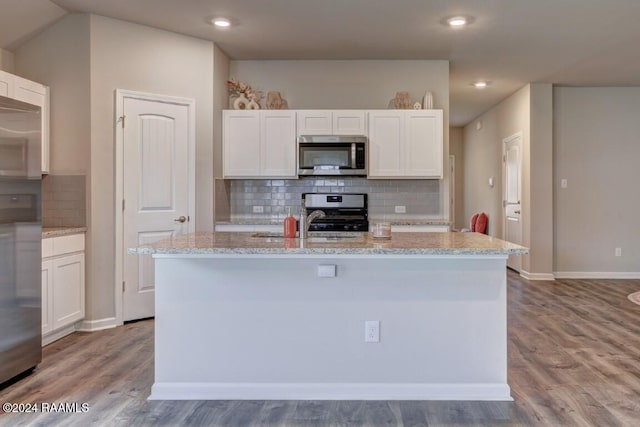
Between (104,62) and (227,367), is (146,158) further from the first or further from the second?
(227,367)

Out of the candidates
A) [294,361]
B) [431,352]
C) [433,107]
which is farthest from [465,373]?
[433,107]

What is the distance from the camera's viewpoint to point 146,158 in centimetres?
419

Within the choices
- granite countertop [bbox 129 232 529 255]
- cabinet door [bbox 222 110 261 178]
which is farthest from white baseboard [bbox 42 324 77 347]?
cabinet door [bbox 222 110 261 178]

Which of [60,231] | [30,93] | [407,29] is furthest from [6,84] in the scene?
[407,29]

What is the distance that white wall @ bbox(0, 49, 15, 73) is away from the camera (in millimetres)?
3900

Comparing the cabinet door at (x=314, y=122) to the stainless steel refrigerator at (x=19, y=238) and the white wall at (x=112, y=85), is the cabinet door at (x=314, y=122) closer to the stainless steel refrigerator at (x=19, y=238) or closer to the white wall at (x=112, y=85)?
Answer: the white wall at (x=112, y=85)

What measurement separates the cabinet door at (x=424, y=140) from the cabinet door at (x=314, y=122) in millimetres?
819

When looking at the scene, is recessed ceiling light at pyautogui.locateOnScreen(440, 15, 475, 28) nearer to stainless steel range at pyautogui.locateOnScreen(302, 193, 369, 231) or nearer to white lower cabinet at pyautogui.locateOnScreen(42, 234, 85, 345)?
stainless steel range at pyautogui.locateOnScreen(302, 193, 369, 231)

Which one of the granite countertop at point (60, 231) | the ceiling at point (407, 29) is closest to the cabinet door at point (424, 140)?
the ceiling at point (407, 29)

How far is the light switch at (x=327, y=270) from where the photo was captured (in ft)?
8.18

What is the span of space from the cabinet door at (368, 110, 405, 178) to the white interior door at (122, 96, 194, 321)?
184 centimetres

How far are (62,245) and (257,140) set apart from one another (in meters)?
2.11

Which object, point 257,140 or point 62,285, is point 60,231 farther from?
point 257,140

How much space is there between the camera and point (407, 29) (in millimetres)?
4273
